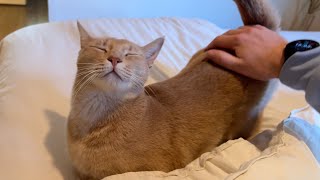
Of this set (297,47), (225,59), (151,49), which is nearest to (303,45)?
(297,47)

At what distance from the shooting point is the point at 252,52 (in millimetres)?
895

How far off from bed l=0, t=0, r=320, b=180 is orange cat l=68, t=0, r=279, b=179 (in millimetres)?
77

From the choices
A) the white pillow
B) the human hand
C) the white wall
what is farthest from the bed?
the white wall

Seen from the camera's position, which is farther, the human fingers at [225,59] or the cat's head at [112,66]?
the human fingers at [225,59]

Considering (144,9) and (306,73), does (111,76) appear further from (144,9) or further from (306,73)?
(144,9)

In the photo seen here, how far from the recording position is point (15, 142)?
3.10 ft

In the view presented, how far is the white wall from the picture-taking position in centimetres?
246

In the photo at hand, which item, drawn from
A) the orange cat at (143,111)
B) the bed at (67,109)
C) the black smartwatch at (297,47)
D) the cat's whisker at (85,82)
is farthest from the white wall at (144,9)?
the black smartwatch at (297,47)

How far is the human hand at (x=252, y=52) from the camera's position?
34.2 inches

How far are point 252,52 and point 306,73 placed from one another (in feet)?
0.49

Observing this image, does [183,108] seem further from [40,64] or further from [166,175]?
[40,64]

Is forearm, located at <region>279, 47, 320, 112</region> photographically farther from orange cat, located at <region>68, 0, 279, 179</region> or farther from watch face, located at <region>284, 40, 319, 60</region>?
orange cat, located at <region>68, 0, 279, 179</region>

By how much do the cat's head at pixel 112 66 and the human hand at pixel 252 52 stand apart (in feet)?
0.64

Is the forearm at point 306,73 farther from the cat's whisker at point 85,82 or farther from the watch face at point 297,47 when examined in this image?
the cat's whisker at point 85,82
